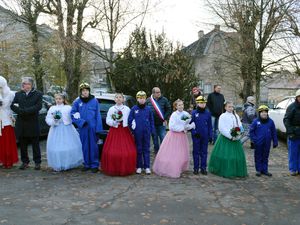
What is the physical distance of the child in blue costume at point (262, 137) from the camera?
8258 millimetres

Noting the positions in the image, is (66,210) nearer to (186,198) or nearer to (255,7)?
(186,198)

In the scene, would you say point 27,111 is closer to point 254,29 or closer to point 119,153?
point 119,153

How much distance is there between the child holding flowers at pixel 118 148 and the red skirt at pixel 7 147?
2.08m

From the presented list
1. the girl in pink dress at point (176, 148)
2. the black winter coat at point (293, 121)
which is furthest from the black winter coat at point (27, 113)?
the black winter coat at point (293, 121)

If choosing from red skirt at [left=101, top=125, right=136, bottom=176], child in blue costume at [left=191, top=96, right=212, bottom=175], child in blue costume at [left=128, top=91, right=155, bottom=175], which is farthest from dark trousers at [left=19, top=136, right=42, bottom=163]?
child in blue costume at [left=191, top=96, right=212, bottom=175]

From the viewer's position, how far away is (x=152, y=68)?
17.5 meters

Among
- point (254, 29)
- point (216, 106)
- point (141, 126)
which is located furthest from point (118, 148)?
point (254, 29)

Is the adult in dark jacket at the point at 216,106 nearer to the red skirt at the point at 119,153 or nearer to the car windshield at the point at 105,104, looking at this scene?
the car windshield at the point at 105,104

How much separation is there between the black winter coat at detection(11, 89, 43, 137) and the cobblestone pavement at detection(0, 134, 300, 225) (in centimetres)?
85

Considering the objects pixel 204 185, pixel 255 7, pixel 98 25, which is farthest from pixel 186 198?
pixel 255 7

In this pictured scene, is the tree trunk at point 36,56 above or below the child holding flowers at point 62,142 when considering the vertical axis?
above

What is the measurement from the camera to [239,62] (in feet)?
78.0

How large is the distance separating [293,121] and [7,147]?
20.2 ft

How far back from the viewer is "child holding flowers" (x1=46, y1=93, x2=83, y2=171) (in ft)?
26.8
